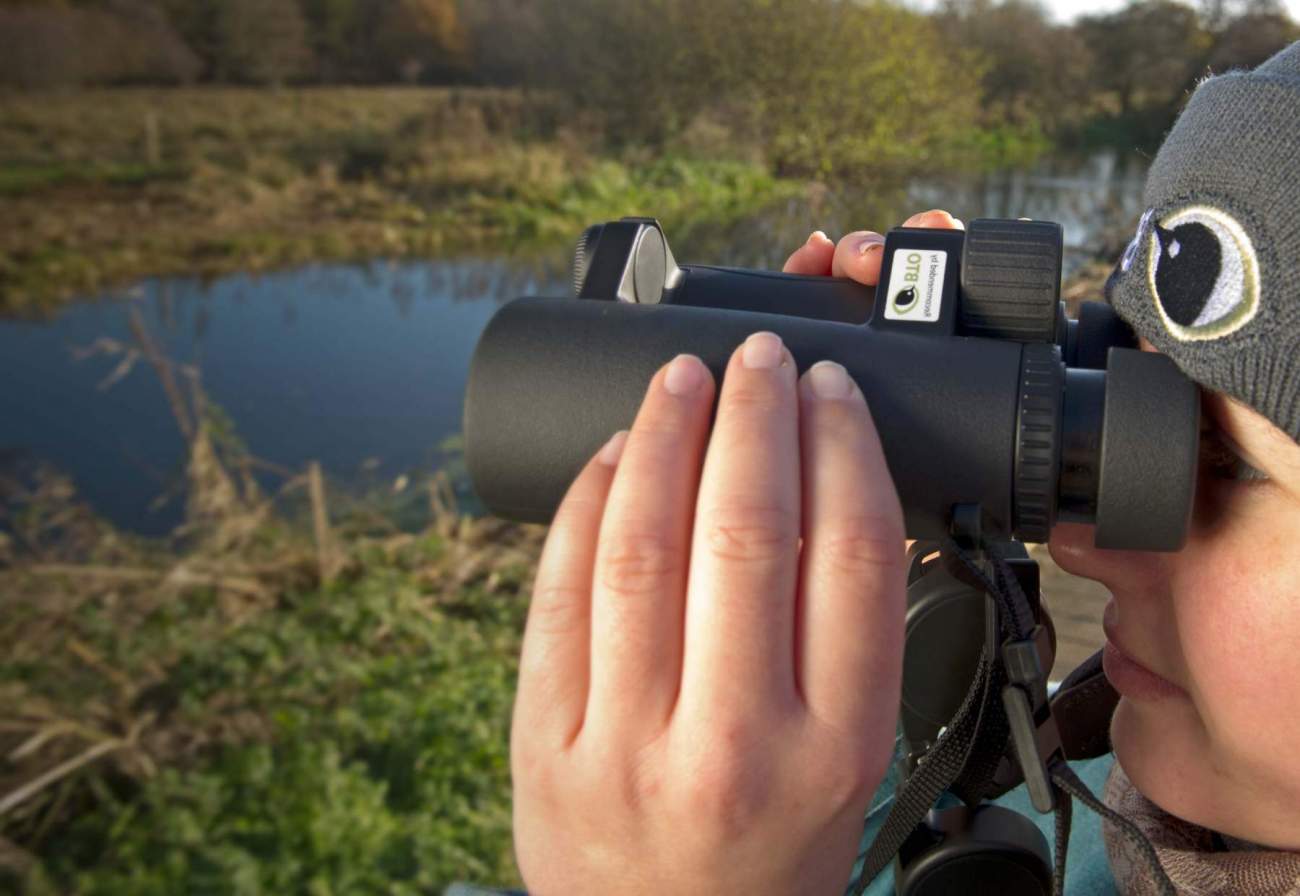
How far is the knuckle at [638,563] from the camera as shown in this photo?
68cm

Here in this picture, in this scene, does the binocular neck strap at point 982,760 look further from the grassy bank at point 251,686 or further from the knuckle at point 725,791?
the grassy bank at point 251,686

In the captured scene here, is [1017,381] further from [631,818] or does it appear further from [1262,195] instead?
[631,818]

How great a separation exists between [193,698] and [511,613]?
38.5 inches

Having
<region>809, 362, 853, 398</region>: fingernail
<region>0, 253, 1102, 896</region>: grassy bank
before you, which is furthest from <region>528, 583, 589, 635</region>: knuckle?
<region>0, 253, 1102, 896</region>: grassy bank

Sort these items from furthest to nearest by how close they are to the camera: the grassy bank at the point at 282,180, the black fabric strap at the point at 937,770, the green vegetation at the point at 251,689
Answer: the grassy bank at the point at 282,180
the green vegetation at the point at 251,689
the black fabric strap at the point at 937,770

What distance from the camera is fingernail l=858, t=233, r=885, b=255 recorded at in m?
1.02

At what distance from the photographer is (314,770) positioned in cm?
258

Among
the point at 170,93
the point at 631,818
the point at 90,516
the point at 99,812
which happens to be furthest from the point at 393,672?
the point at 631,818

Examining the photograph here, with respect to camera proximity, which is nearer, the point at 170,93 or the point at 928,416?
the point at 928,416

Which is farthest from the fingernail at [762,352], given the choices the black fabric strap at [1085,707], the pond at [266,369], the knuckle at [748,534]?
the pond at [266,369]

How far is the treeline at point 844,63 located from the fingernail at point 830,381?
825 mm

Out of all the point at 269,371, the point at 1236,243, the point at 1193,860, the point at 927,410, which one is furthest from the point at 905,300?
the point at 269,371

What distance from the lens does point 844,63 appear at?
2176mm

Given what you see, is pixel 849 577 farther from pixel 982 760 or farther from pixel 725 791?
pixel 982 760
